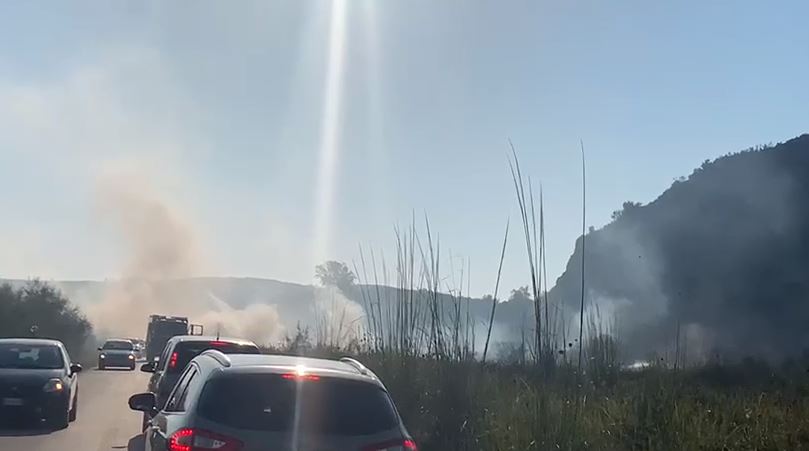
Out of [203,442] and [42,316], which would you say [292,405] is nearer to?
[203,442]

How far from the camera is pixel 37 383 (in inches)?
683

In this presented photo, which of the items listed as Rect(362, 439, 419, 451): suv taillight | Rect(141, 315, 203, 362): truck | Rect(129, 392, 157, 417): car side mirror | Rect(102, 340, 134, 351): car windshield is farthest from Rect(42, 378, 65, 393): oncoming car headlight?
Rect(141, 315, 203, 362): truck

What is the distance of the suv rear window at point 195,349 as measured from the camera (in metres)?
15.3

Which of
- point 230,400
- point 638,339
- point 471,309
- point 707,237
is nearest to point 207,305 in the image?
point 707,237

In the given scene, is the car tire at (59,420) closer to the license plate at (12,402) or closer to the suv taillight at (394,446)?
the license plate at (12,402)

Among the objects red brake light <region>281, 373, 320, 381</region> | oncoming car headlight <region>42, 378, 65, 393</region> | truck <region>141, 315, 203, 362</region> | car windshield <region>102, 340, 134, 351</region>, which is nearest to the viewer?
red brake light <region>281, 373, 320, 381</region>

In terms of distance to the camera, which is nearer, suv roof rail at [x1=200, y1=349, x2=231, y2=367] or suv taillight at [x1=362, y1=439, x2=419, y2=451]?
suv taillight at [x1=362, y1=439, x2=419, y2=451]

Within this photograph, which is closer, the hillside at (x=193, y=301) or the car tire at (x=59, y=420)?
the car tire at (x=59, y=420)

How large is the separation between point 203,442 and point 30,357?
13.6m

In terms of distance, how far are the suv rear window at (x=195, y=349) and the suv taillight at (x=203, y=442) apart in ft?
29.0

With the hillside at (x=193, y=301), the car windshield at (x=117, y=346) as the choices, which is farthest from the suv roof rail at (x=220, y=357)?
the car windshield at (x=117, y=346)

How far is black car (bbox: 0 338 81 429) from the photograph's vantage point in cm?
1712

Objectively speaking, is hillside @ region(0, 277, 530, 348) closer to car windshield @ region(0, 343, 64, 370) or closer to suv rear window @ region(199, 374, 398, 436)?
car windshield @ region(0, 343, 64, 370)

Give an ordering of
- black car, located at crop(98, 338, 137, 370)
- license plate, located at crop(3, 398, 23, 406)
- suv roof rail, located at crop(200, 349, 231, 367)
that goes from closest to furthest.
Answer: suv roof rail, located at crop(200, 349, 231, 367) < license plate, located at crop(3, 398, 23, 406) < black car, located at crop(98, 338, 137, 370)
